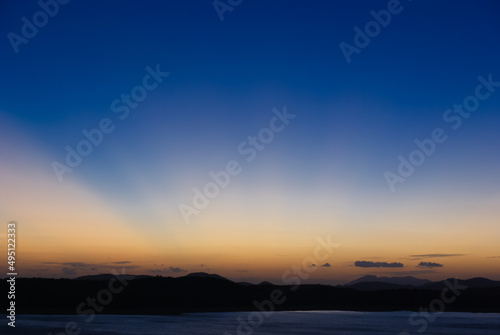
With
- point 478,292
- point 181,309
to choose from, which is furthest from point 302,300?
point 478,292

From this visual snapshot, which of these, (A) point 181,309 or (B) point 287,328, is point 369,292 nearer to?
(A) point 181,309

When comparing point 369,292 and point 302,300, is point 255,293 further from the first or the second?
point 369,292

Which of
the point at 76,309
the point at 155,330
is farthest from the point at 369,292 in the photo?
the point at 155,330

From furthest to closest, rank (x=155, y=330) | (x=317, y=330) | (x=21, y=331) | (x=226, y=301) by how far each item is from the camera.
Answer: (x=226, y=301)
(x=317, y=330)
(x=155, y=330)
(x=21, y=331)

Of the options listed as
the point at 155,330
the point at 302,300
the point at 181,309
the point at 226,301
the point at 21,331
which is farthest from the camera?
the point at 302,300

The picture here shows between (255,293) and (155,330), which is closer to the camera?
(155,330)

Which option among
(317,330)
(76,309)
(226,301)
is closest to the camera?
(317,330)
